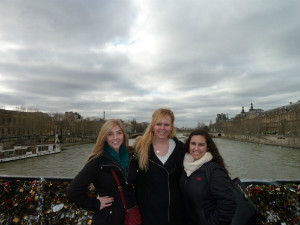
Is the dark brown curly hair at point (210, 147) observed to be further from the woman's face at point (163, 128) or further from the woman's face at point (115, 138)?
the woman's face at point (115, 138)

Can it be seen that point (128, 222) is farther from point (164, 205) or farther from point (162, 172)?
point (162, 172)

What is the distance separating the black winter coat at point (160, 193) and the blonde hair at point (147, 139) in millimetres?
71

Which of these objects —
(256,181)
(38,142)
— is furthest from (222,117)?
(256,181)

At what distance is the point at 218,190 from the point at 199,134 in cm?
63

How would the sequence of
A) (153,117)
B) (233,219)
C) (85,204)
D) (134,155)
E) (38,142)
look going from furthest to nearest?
1. (38,142)
2. (153,117)
3. (134,155)
4. (85,204)
5. (233,219)

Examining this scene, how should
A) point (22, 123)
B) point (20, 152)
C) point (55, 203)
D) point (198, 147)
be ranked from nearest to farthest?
point (198, 147)
point (55, 203)
point (20, 152)
point (22, 123)

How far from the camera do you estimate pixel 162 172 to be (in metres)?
2.16

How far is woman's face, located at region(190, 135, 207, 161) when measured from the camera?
217 cm

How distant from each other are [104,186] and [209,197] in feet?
3.34

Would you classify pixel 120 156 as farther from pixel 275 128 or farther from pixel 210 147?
pixel 275 128

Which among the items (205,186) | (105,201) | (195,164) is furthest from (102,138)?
(205,186)

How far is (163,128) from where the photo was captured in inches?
92.3

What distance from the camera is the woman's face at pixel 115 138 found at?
2.21 m

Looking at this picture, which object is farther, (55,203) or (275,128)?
(275,128)
